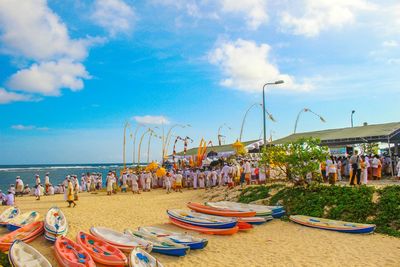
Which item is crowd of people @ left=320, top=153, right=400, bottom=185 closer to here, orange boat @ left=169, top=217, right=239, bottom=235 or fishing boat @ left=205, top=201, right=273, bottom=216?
fishing boat @ left=205, top=201, right=273, bottom=216

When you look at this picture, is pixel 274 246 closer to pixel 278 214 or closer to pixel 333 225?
pixel 333 225

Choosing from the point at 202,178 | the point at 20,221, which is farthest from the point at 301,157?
the point at 20,221

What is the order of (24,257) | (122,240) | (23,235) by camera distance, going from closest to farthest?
(24,257)
(122,240)
(23,235)

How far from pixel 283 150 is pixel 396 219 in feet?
20.6

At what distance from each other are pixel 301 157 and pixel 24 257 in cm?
1252

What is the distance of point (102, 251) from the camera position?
30.8ft

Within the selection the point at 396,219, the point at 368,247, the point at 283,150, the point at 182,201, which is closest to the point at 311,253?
the point at 368,247

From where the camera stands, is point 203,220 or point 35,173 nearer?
point 203,220

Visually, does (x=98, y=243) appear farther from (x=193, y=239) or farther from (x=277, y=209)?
(x=277, y=209)

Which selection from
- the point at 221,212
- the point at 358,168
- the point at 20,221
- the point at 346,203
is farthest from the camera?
the point at 358,168

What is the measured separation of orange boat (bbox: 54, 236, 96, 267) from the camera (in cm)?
841

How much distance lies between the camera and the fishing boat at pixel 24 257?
333 inches

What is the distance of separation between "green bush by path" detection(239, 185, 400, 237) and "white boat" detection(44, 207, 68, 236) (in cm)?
936

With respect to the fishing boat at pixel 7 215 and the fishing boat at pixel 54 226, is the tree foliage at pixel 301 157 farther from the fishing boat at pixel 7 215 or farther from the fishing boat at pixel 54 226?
the fishing boat at pixel 7 215
